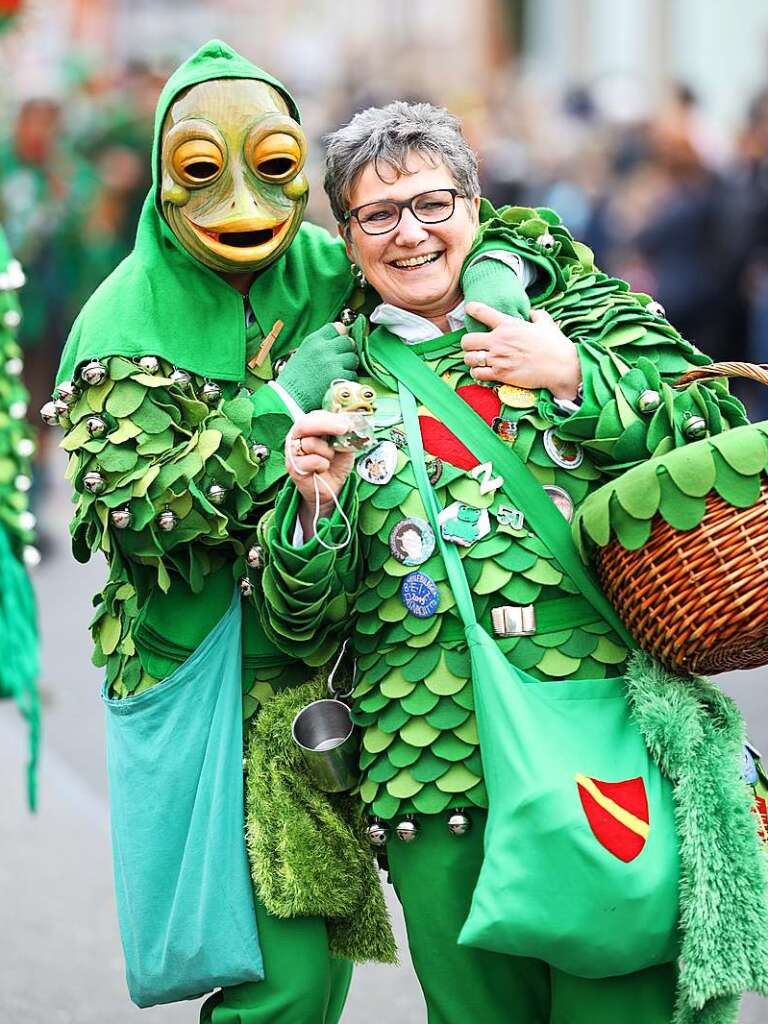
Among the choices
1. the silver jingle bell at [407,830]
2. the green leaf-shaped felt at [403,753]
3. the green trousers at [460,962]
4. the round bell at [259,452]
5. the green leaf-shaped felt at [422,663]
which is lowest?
the green trousers at [460,962]

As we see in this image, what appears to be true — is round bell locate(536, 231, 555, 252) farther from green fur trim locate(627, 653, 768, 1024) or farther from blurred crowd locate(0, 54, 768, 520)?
blurred crowd locate(0, 54, 768, 520)

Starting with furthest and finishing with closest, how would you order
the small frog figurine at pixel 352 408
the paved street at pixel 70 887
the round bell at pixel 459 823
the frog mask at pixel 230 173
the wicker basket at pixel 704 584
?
the paved street at pixel 70 887
the frog mask at pixel 230 173
the round bell at pixel 459 823
the small frog figurine at pixel 352 408
the wicker basket at pixel 704 584

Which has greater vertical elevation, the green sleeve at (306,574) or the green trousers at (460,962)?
the green sleeve at (306,574)

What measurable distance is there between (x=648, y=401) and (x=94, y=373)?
980 millimetres

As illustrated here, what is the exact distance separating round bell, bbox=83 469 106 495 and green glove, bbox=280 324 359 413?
1.20ft

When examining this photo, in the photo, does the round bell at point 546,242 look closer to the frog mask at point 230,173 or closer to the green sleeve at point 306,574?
the frog mask at point 230,173

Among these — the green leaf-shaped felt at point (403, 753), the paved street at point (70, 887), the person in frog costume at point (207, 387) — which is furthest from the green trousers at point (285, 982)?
the paved street at point (70, 887)

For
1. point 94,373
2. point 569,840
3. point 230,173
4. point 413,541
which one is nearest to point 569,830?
point 569,840

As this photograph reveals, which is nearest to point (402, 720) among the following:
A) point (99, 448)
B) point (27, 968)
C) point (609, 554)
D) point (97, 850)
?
point (609, 554)

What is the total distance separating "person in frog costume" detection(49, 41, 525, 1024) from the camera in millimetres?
3361

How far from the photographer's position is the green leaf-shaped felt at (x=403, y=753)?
3.31 meters

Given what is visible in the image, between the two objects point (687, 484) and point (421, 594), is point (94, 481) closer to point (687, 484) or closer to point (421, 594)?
point (421, 594)

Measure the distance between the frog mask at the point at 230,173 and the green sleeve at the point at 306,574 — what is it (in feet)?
1.73

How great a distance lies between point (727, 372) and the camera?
10.4 feet
